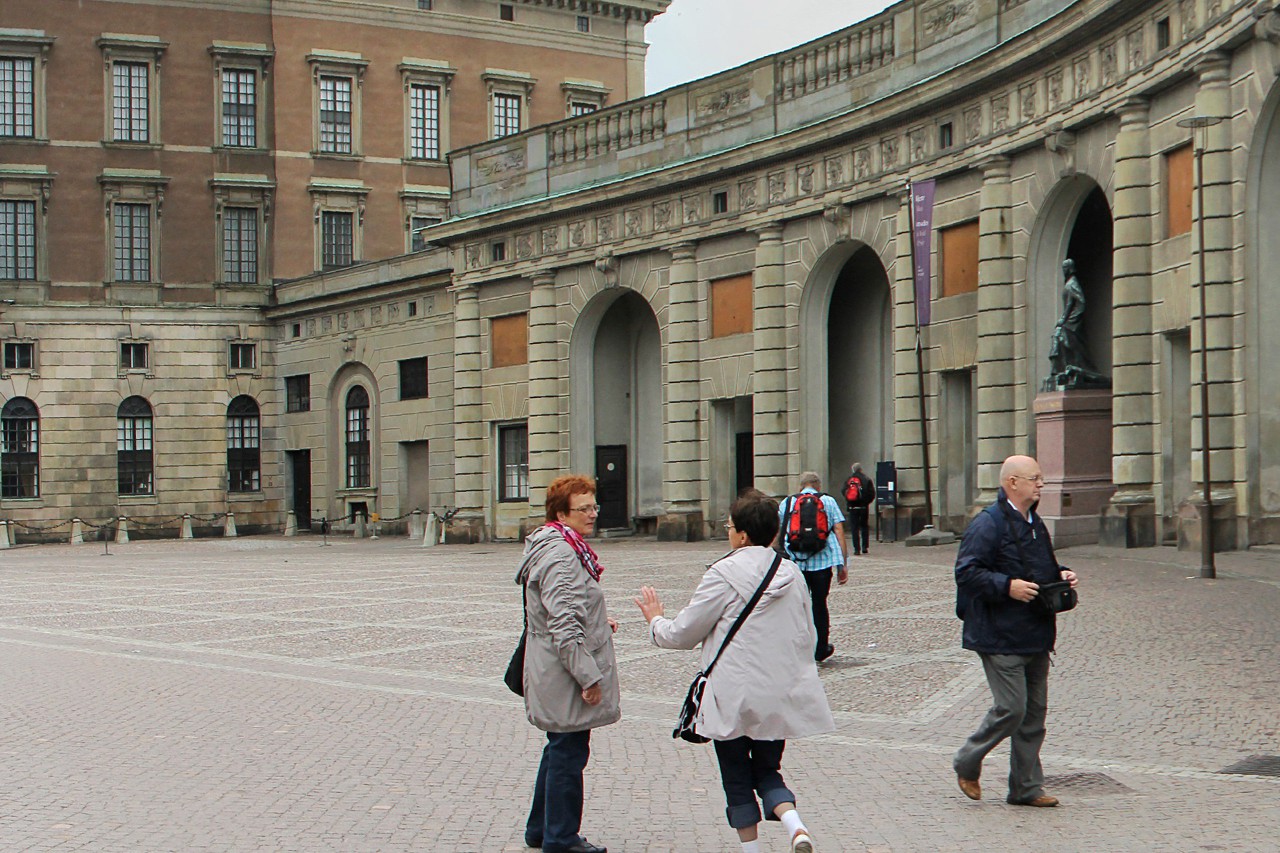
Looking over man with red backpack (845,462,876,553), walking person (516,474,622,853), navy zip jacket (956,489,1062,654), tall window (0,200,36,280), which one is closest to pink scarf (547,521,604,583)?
walking person (516,474,622,853)

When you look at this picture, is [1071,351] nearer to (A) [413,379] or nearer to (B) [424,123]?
(A) [413,379]

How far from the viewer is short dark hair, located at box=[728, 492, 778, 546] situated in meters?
7.74

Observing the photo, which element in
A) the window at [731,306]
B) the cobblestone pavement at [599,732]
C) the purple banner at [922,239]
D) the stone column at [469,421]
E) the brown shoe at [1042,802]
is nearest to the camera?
the cobblestone pavement at [599,732]

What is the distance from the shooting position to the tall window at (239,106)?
2179 inches

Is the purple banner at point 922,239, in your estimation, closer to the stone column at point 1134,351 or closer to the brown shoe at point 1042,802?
the stone column at point 1134,351

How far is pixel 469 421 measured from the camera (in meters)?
45.3

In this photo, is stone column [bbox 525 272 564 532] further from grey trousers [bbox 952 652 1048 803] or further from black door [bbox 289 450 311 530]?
grey trousers [bbox 952 652 1048 803]

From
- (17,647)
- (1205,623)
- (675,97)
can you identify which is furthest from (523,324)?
(1205,623)

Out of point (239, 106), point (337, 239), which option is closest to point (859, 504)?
point (337, 239)

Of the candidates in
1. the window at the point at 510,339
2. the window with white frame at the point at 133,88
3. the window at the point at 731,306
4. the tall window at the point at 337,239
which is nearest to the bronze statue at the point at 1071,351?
the window at the point at 731,306

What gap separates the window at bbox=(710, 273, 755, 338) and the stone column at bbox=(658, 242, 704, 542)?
53 centimetres

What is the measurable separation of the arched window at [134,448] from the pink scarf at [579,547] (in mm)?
48782

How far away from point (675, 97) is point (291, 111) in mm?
20094

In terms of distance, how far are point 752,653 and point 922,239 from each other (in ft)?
79.9
